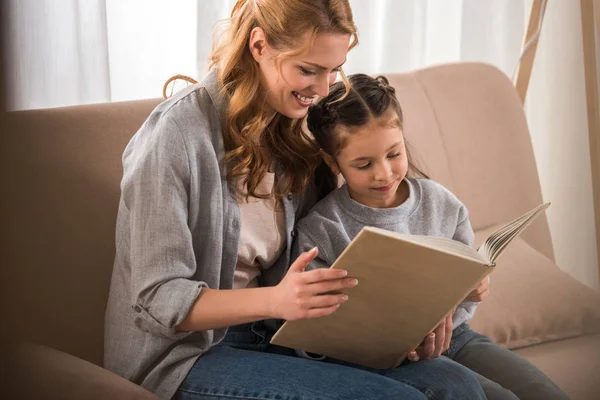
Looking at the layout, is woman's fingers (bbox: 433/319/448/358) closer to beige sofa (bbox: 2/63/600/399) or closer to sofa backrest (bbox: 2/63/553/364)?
beige sofa (bbox: 2/63/600/399)

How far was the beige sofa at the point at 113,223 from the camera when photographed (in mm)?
1429

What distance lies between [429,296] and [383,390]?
16 centimetres

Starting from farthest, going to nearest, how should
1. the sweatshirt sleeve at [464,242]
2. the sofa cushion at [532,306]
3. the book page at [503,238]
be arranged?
the sofa cushion at [532,306]
the sweatshirt sleeve at [464,242]
the book page at [503,238]

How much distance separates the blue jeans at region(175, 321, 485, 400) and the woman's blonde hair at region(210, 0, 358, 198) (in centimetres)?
29

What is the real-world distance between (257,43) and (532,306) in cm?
91

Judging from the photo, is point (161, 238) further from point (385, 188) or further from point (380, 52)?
point (380, 52)

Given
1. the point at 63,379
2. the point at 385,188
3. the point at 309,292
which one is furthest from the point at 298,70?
the point at 63,379

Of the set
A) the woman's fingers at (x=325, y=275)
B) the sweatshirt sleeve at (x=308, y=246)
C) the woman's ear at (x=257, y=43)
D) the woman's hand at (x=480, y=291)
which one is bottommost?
the woman's hand at (x=480, y=291)

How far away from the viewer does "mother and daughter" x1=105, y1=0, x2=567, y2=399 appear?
1247 mm

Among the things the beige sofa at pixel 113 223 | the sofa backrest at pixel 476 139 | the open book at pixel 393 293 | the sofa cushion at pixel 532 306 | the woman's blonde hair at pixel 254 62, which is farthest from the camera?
the sofa backrest at pixel 476 139

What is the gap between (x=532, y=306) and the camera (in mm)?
1849

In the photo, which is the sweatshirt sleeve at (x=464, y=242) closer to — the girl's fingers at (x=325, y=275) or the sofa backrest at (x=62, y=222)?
the girl's fingers at (x=325, y=275)

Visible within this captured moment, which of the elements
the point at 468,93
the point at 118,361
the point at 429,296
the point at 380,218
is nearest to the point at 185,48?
the point at 468,93

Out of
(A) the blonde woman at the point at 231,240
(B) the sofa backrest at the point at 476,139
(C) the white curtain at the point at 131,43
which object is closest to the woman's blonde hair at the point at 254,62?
(A) the blonde woman at the point at 231,240
